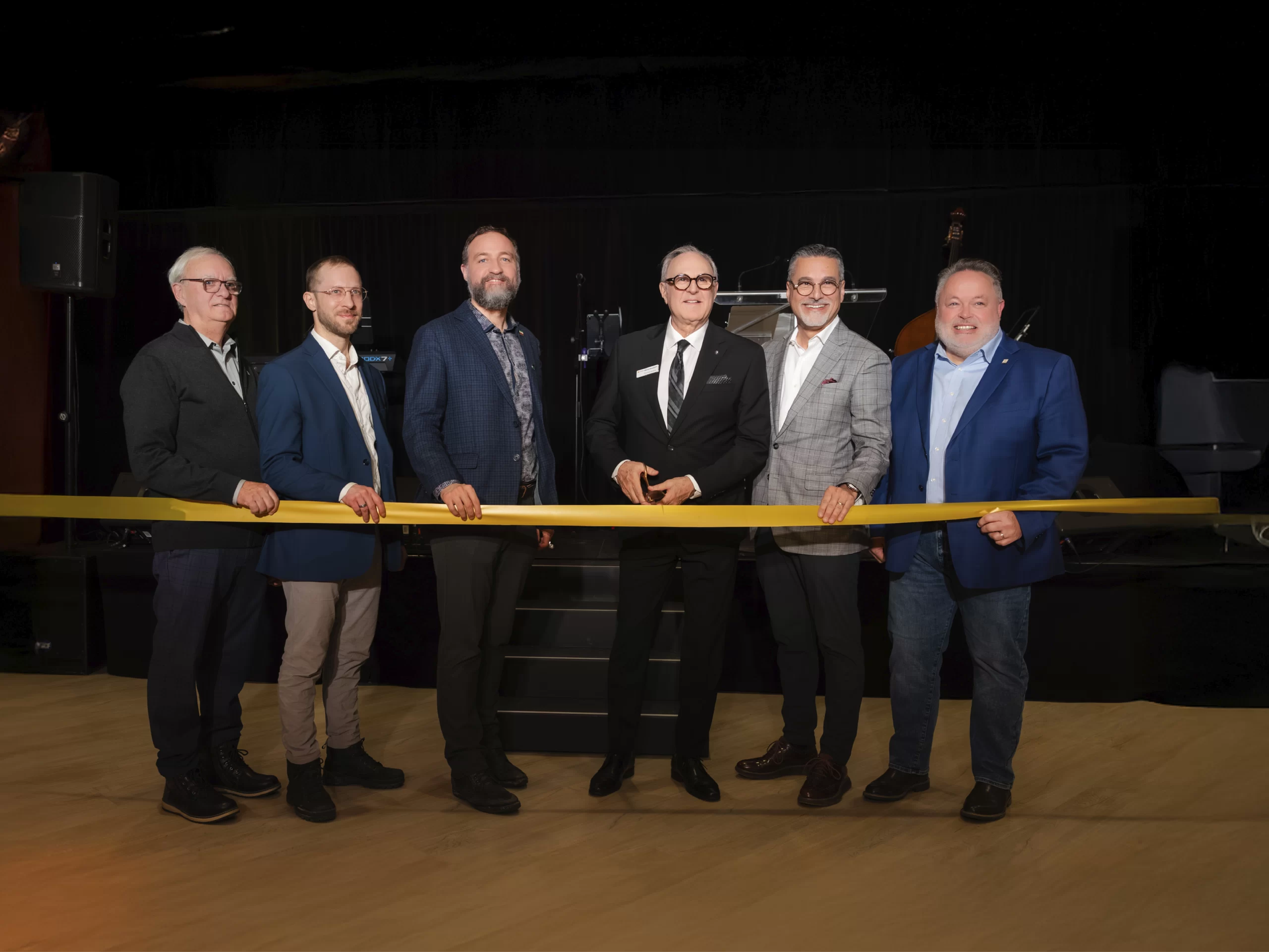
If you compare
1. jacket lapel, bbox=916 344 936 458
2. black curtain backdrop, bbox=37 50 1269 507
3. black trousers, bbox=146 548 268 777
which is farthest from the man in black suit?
black curtain backdrop, bbox=37 50 1269 507

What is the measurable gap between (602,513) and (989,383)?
4.02 feet

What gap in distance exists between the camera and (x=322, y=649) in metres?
2.96

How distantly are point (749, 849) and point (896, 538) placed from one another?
3.46ft

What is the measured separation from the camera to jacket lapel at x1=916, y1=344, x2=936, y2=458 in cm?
299

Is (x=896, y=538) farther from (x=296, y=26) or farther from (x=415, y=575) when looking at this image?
(x=296, y=26)

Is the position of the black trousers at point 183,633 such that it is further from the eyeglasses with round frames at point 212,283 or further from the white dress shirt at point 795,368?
the white dress shirt at point 795,368

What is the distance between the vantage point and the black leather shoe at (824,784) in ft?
9.82

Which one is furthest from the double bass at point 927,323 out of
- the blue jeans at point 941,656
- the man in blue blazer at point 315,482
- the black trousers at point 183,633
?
the black trousers at point 183,633

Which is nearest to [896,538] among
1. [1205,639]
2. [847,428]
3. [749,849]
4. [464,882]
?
[847,428]

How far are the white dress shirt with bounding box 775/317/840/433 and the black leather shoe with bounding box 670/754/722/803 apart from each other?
1.12 meters

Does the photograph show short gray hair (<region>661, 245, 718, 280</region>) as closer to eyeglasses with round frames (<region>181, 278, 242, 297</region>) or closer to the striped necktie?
the striped necktie

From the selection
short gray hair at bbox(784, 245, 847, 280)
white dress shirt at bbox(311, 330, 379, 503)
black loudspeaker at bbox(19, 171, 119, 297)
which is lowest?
white dress shirt at bbox(311, 330, 379, 503)

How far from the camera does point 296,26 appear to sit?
5.73 m

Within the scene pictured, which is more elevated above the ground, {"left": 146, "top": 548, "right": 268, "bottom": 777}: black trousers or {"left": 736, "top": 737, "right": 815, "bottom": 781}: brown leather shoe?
{"left": 146, "top": 548, "right": 268, "bottom": 777}: black trousers
